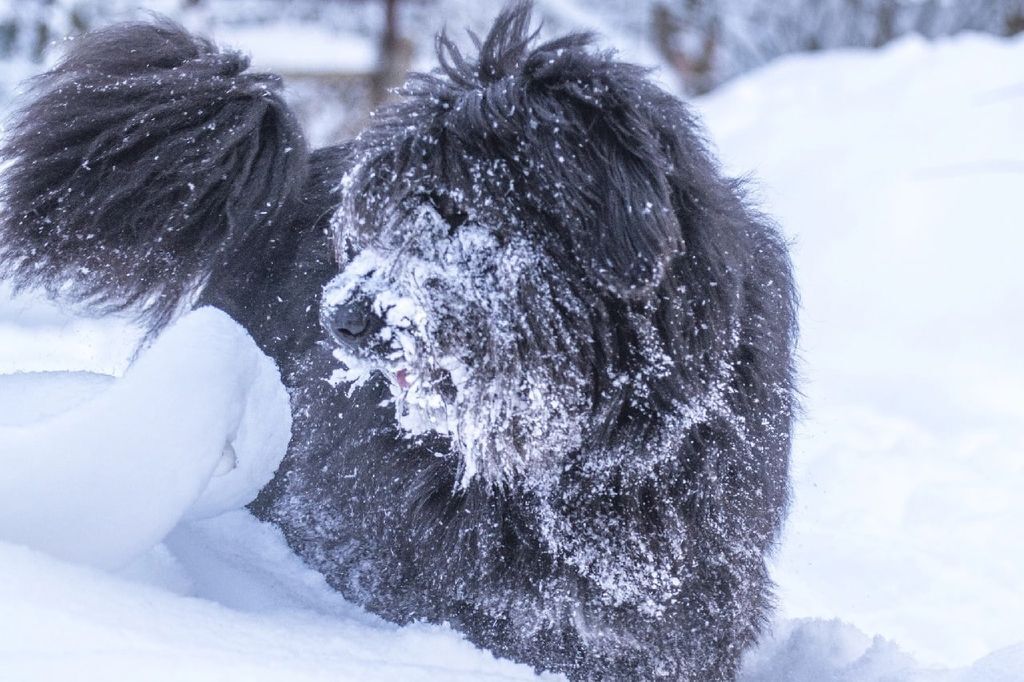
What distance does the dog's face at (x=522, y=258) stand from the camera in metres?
2.00

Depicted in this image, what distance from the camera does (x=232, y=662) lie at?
1653 mm

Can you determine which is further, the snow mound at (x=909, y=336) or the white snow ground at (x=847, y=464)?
the snow mound at (x=909, y=336)

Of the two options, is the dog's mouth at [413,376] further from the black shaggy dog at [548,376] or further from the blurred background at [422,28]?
the blurred background at [422,28]

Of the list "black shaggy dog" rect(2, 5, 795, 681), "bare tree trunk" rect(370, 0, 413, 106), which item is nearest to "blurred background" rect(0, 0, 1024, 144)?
"bare tree trunk" rect(370, 0, 413, 106)

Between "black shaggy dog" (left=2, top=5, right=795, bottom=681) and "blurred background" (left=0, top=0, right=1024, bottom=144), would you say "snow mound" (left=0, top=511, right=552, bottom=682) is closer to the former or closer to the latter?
"black shaggy dog" (left=2, top=5, right=795, bottom=681)

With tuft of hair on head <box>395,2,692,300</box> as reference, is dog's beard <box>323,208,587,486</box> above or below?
below

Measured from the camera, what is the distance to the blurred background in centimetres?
866

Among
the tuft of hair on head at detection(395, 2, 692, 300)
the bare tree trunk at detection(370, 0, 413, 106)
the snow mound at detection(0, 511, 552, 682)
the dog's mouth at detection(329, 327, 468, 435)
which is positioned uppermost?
the tuft of hair on head at detection(395, 2, 692, 300)

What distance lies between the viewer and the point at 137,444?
207cm

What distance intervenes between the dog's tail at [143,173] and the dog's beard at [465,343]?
722 mm

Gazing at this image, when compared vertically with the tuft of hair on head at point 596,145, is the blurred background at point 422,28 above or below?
below

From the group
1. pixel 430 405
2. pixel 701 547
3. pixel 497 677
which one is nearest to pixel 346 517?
pixel 430 405

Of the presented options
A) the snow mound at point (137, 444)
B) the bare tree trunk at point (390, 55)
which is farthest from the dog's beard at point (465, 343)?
the bare tree trunk at point (390, 55)

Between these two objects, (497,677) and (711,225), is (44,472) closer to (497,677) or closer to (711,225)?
(497,677)
